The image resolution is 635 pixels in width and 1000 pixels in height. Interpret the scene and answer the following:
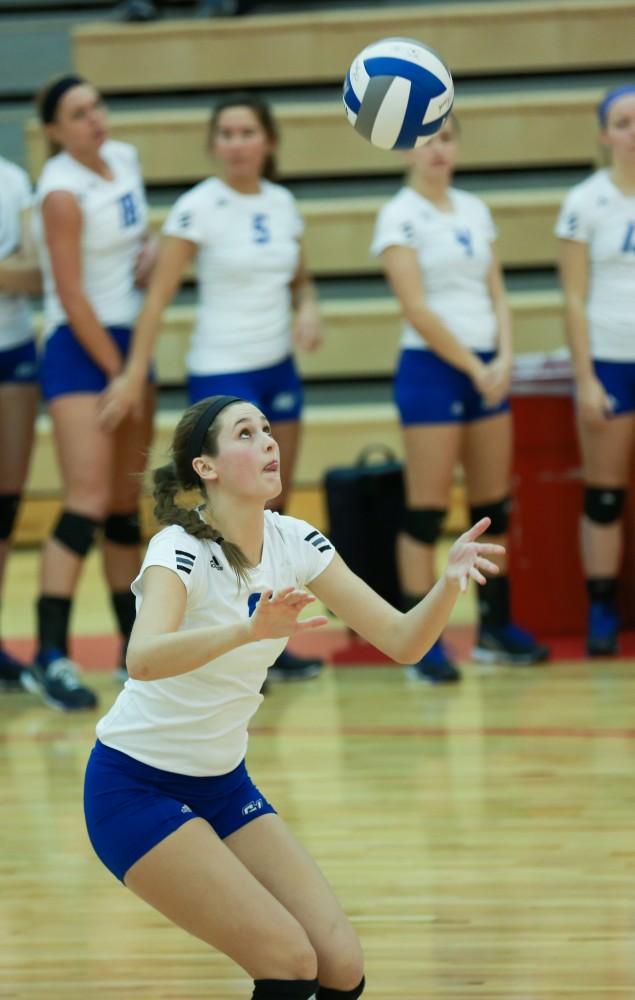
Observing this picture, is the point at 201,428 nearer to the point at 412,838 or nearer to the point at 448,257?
the point at 412,838

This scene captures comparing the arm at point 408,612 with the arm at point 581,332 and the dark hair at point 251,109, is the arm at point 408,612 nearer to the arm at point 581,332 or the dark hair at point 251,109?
the arm at point 581,332

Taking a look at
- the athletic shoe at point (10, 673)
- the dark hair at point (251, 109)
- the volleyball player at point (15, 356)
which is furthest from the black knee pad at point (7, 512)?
the dark hair at point (251, 109)

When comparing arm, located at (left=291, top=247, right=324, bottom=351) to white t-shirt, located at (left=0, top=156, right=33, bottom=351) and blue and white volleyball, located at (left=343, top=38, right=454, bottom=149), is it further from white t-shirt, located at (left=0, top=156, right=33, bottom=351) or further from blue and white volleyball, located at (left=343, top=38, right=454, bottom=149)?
blue and white volleyball, located at (left=343, top=38, right=454, bottom=149)

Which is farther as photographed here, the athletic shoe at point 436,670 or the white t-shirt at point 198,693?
the athletic shoe at point 436,670

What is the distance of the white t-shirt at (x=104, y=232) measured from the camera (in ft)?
17.1

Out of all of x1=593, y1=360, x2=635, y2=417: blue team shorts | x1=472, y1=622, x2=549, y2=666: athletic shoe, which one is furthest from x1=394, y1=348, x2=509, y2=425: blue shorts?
x1=472, y1=622, x2=549, y2=666: athletic shoe

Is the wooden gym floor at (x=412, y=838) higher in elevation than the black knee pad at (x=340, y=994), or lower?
lower

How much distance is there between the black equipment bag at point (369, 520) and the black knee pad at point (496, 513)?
521mm

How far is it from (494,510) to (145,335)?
132cm

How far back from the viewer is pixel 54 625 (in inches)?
205

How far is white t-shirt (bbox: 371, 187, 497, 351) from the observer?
523cm

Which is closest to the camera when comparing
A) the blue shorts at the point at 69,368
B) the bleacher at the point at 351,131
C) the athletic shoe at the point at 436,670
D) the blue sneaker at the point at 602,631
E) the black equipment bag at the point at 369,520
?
the blue shorts at the point at 69,368

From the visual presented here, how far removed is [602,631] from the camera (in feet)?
18.3

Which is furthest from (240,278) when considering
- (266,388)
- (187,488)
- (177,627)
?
(177,627)
